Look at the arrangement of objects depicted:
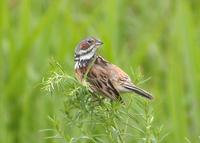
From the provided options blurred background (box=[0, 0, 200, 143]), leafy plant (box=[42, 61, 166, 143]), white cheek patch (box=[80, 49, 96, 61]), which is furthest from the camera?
blurred background (box=[0, 0, 200, 143])

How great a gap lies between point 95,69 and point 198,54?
2.41 m

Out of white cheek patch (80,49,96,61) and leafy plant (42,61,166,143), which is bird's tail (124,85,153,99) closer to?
leafy plant (42,61,166,143)

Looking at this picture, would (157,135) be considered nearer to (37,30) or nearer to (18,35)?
(37,30)

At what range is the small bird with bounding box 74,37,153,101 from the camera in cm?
271

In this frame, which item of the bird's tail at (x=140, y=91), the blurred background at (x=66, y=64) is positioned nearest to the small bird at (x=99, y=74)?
the bird's tail at (x=140, y=91)

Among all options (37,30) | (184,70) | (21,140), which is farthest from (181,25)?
(21,140)

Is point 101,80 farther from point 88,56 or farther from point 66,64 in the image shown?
point 66,64

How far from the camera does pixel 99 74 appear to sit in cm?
280

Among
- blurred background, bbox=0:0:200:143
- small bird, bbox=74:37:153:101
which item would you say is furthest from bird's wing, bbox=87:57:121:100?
blurred background, bbox=0:0:200:143

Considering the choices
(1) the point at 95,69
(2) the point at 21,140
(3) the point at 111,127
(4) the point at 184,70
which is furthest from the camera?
(4) the point at 184,70

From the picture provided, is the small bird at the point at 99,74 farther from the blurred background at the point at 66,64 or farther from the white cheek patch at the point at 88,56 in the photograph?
the blurred background at the point at 66,64

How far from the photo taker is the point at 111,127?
2.55 metres

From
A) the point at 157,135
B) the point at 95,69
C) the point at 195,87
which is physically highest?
the point at 95,69

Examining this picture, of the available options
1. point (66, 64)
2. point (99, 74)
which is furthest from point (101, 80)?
point (66, 64)
